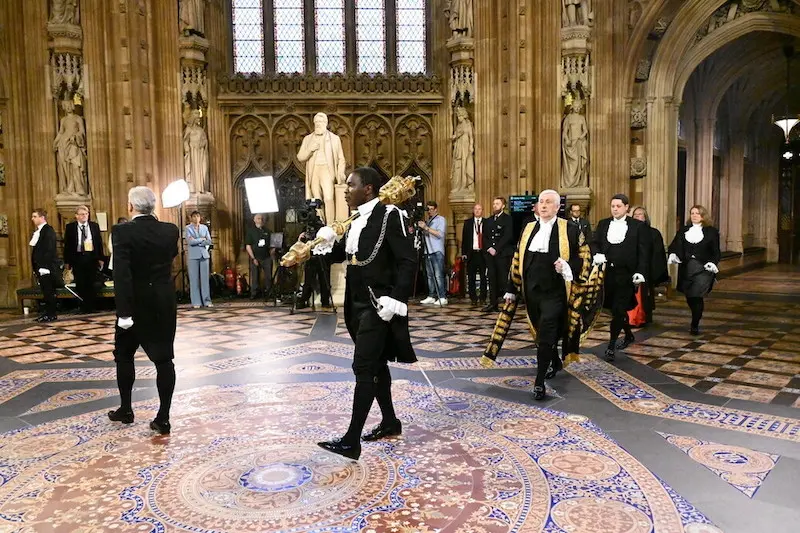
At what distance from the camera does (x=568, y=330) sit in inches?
196

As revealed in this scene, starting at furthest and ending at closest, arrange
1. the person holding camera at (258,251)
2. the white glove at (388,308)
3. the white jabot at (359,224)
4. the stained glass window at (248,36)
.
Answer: the stained glass window at (248,36), the person holding camera at (258,251), the white jabot at (359,224), the white glove at (388,308)

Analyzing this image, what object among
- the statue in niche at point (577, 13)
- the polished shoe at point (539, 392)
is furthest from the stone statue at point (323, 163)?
the polished shoe at point (539, 392)

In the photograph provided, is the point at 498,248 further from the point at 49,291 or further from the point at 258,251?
the point at 49,291

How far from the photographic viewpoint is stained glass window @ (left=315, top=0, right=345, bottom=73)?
13727 mm

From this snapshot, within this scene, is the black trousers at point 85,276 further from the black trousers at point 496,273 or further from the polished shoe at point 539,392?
the polished shoe at point 539,392

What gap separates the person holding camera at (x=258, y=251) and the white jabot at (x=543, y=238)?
7.60 meters

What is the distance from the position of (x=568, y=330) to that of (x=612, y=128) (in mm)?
7579

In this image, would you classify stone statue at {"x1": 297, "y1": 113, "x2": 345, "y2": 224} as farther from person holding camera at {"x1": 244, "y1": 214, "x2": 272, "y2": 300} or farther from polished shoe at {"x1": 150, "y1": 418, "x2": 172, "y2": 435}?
polished shoe at {"x1": 150, "y1": 418, "x2": 172, "y2": 435}

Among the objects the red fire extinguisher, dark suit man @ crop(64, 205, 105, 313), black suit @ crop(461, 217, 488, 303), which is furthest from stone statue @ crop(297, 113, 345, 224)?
dark suit man @ crop(64, 205, 105, 313)

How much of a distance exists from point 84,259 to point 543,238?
26.0 ft

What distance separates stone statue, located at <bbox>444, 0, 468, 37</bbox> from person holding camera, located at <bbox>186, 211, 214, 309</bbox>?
20.7 feet

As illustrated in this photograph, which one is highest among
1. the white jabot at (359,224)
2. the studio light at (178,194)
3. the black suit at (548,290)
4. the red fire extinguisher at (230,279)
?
the studio light at (178,194)

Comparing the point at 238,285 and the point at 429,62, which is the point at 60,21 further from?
the point at 429,62

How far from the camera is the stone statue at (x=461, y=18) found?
12.3 metres
